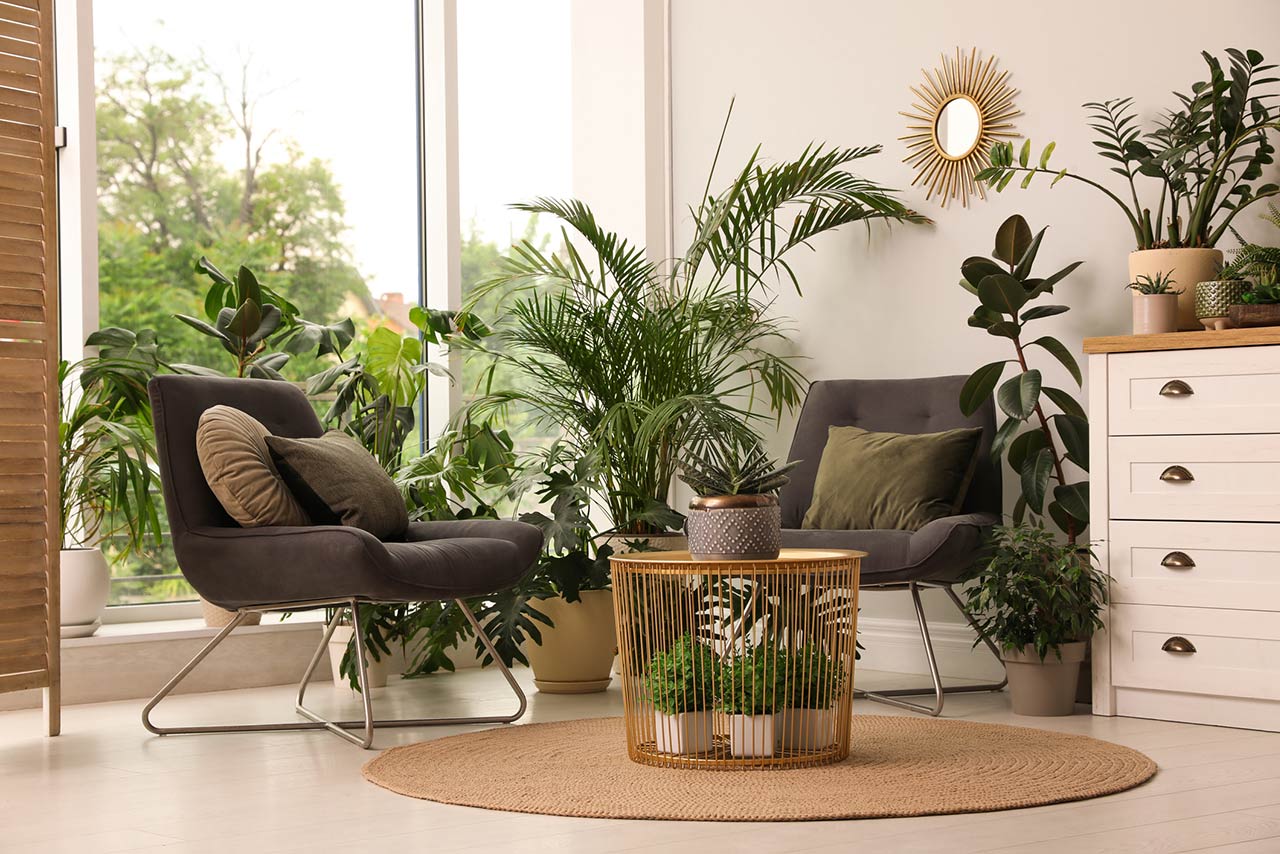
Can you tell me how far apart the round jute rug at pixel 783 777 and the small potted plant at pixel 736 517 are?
434 mm

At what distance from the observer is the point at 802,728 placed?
9.45 ft

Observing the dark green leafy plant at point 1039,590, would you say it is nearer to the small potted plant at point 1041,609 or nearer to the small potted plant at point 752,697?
the small potted plant at point 1041,609

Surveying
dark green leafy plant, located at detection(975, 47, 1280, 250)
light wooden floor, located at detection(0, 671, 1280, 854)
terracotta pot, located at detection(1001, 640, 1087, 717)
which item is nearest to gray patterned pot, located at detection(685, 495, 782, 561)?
A: light wooden floor, located at detection(0, 671, 1280, 854)

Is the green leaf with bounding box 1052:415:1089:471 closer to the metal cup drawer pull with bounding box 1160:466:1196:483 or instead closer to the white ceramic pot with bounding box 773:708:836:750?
the metal cup drawer pull with bounding box 1160:466:1196:483

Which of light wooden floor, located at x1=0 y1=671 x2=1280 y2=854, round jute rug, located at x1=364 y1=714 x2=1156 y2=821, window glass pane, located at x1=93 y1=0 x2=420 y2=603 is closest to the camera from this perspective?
light wooden floor, located at x1=0 y1=671 x2=1280 y2=854

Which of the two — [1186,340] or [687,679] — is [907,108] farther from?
[687,679]

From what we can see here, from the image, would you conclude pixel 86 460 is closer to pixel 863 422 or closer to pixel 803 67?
pixel 863 422

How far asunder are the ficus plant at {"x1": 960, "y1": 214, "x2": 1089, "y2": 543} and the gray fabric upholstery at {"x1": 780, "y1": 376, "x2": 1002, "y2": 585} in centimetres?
11

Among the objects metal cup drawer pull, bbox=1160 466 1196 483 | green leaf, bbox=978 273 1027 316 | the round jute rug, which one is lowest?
the round jute rug

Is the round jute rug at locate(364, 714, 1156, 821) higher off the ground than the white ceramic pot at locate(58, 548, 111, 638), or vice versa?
the white ceramic pot at locate(58, 548, 111, 638)

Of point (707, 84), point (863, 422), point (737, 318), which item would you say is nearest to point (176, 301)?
point (707, 84)

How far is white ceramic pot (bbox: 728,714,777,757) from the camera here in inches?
112

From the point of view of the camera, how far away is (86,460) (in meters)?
4.02

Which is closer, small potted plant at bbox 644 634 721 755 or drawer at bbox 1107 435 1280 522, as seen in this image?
small potted plant at bbox 644 634 721 755
